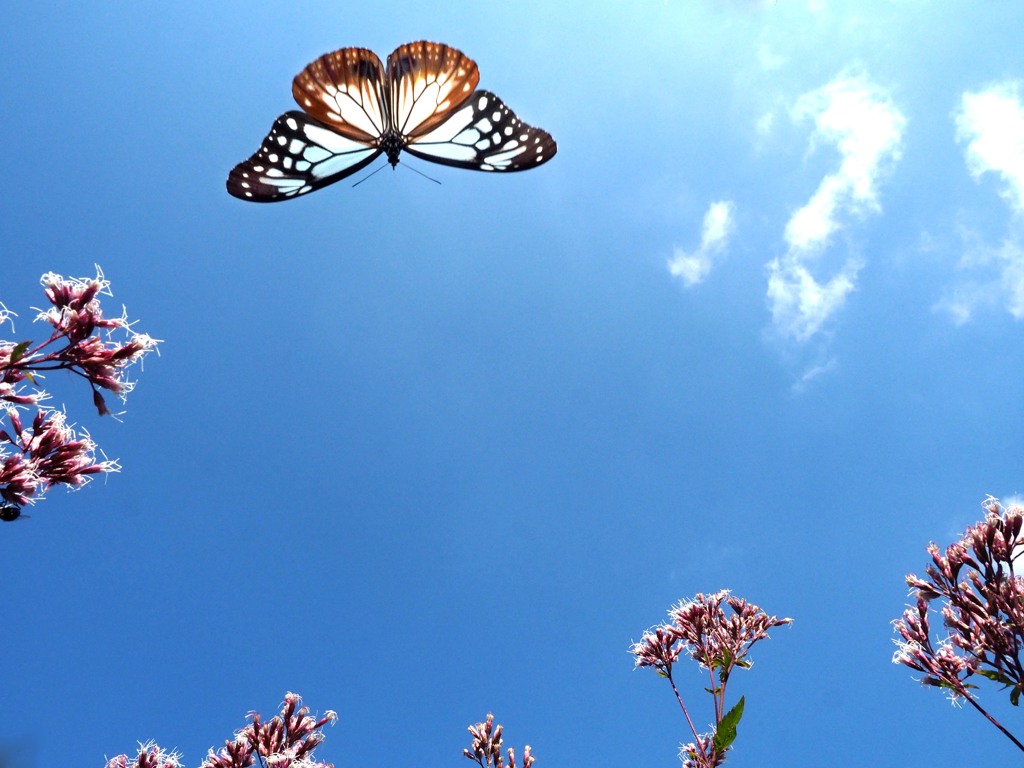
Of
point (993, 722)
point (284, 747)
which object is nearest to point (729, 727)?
point (993, 722)

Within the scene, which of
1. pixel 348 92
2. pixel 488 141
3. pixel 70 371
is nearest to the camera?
pixel 70 371

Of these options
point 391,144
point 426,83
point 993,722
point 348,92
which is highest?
point 426,83

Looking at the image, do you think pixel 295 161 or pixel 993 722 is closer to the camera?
pixel 993 722

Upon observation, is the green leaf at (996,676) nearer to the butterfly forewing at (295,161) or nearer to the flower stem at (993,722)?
the flower stem at (993,722)

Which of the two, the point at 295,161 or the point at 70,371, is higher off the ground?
the point at 295,161

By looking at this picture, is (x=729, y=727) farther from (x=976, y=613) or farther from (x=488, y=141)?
(x=488, y=141)

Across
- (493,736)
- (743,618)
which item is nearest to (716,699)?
(743,618)

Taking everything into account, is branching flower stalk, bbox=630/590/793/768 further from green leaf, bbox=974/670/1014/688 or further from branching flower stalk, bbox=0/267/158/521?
branching flower stalk, bbox=0/267/158/521

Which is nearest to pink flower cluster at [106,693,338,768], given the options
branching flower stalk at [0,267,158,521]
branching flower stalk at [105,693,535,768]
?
branching flower stalk at [105,693,535,768]

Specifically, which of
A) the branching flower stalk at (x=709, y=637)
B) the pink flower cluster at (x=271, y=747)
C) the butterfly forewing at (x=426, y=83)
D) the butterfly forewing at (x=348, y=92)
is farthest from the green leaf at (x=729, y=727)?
the butterfly forewing at (x=348, y=92)
